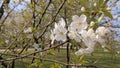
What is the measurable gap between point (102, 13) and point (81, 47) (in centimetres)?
17

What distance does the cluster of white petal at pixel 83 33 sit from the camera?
3.72ft

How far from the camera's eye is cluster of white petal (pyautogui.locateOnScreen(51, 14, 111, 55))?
44.7 inches

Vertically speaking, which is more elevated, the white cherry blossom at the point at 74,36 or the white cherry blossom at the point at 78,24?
the white cherry blossom at the point at 78,24

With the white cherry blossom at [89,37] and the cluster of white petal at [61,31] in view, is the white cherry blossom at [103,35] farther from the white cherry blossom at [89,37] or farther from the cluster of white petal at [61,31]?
the cluster of white petal at [61,31]

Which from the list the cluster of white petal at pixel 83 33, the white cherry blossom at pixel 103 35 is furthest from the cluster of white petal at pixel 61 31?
the white cherry blossom at pixel 103 35

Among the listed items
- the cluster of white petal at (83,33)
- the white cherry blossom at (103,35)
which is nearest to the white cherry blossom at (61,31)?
the cluster of white petal at (83,33)

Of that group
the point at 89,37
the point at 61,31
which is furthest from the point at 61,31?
the point at 89,37

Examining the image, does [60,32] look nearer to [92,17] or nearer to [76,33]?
[76,33]

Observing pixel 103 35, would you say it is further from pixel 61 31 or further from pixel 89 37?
pixel 61 31

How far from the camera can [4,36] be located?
13.4 ft

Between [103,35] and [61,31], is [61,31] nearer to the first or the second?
[61,31]

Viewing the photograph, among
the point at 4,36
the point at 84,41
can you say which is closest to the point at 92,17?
the point at 84,41

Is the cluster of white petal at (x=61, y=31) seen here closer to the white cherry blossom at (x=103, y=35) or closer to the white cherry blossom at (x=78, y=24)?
the white cherry blossom at (x=78, y=24)

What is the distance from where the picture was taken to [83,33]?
1.12 m
